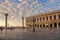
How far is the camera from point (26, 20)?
66.4m

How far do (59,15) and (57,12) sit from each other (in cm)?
139

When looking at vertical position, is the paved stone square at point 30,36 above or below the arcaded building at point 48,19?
below

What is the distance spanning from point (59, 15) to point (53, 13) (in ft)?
10.4

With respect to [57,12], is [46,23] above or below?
below

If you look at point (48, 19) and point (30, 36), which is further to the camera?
point (48, 19)

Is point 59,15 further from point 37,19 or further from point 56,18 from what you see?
point 37,19

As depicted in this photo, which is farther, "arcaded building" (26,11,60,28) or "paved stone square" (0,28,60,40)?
"arcaded building" (26,11,60,28)

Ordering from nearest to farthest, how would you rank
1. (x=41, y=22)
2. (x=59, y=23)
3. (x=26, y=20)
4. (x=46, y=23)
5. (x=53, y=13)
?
(x=59, y=23)
(x=53, y=13)
(x=46, y=23)
(x=41, y=22)
(x=26, y=20)

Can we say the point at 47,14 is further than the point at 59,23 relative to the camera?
Yes

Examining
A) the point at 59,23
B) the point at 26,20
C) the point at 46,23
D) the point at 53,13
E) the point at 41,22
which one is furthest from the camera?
the point at 26,20

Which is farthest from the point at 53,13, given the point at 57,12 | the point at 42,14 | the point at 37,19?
the point at 37,19

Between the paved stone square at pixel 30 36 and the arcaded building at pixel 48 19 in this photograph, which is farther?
the arcaded building at pixel 48 19

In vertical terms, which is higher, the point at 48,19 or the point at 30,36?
the point at 48,19

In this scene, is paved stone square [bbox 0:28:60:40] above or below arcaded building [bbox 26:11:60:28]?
below
